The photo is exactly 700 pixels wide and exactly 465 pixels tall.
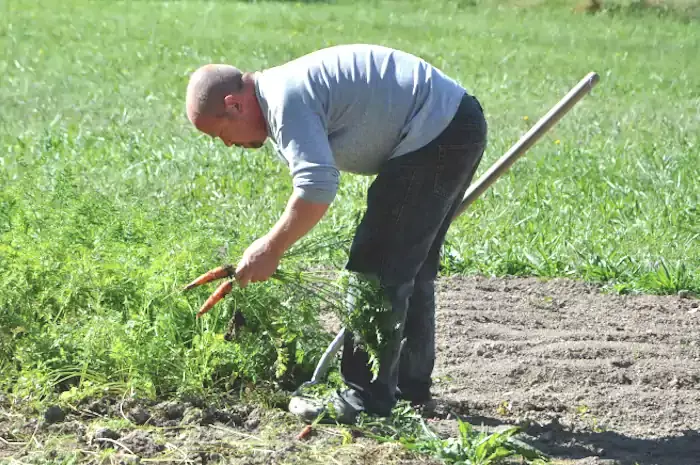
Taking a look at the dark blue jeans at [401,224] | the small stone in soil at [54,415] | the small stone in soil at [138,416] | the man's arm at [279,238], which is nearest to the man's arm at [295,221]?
the man's arm at [279,238]

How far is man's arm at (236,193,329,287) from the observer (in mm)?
4055

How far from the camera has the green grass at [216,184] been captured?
4910 mm

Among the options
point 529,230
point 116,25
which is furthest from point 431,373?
point 116,25

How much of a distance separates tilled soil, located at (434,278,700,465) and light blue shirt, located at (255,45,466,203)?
1.34m

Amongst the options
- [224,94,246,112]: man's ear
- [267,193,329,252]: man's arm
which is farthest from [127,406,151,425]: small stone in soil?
[224,94,246,112]: man's ear

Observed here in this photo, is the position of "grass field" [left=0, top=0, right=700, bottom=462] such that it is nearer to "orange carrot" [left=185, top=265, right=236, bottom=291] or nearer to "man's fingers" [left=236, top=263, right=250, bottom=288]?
"orange carrot" [left=185, top=265, right=236, bottom=291]

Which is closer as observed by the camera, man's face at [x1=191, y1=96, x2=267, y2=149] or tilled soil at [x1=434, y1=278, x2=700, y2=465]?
man's face at [x1=191, y1=96, x2=267, y2=149]

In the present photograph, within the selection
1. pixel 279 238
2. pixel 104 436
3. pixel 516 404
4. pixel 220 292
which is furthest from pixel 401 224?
pixel 104 436

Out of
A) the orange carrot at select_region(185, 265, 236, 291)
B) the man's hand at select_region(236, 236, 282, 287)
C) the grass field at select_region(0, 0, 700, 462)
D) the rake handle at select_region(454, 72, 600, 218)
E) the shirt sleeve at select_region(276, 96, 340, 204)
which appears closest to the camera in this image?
the shirt sleeve at select_region(276, 96, 340, 204)

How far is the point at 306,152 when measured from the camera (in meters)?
4.04

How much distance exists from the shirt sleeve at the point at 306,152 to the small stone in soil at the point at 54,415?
135 centimetres

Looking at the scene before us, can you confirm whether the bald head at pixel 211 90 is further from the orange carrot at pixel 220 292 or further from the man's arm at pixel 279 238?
the orange carrot at pixel 220 292

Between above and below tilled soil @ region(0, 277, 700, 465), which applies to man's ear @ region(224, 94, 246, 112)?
above

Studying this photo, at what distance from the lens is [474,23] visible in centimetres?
1933
